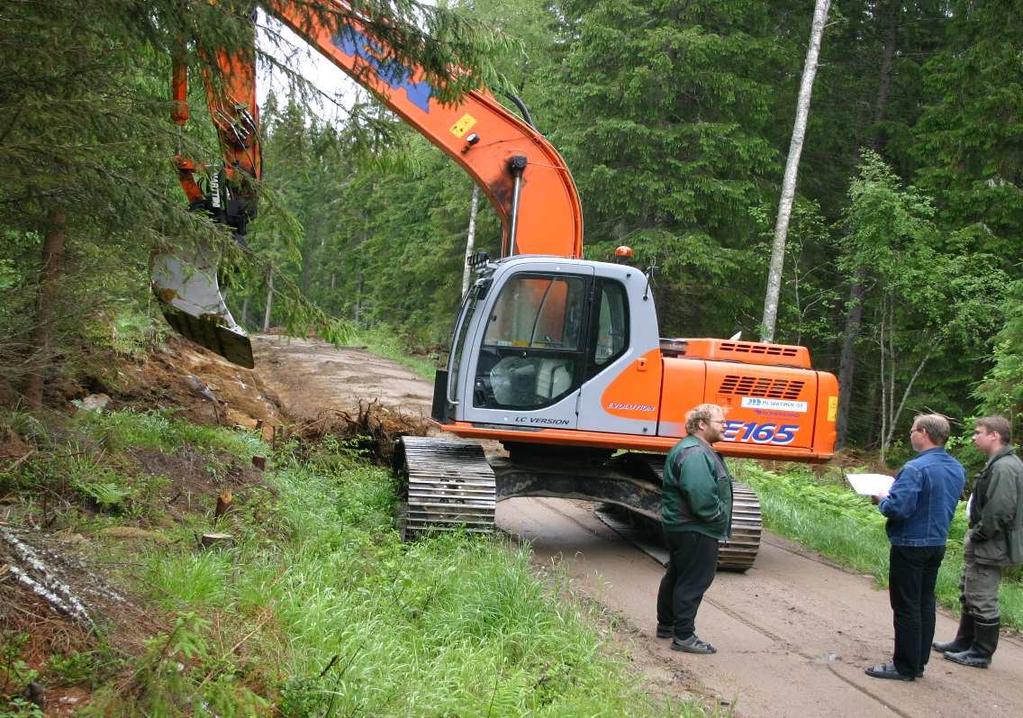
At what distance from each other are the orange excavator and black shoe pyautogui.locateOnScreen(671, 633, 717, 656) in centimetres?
206

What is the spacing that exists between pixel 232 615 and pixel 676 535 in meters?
3.02

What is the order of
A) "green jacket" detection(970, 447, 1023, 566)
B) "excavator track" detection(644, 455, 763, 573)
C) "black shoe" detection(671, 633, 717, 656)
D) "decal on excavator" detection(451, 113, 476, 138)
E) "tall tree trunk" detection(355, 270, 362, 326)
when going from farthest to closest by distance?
"tall tree trunk" detection(355, 270, 362, 326) → "decal on excavator" detection(451, 113, 476, 138) → "excavator track" detection(644, 455, 763, 573) → "green jacket" detection(970, 447, 1023, 566) → "black shoe" detection(671, 633, 717, 656)

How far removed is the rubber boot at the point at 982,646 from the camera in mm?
6703

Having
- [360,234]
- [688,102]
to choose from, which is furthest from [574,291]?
[360,234]

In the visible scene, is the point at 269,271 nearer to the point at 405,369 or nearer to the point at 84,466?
the point at 84,466

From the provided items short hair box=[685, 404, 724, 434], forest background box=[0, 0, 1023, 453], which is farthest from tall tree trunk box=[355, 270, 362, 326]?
short hair box=[685, 404, 724, 434]

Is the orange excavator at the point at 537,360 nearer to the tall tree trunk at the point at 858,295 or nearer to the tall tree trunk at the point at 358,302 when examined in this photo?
the tall tree trunk at the point at 858,295

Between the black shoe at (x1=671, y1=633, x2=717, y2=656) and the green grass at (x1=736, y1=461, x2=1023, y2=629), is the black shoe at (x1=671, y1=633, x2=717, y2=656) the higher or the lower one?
the higher one

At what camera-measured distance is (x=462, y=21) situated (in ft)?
21.0

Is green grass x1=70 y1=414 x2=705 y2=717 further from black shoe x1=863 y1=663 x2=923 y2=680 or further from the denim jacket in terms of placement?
the denim jacket

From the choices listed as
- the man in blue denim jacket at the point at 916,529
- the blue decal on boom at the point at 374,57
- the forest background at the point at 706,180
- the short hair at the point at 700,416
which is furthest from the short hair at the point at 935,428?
the blue decal on boom at the point at 374,57

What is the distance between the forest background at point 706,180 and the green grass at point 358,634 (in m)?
1.65

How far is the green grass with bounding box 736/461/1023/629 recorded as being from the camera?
8.88 m

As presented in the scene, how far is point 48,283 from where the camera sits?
6.93 metres
